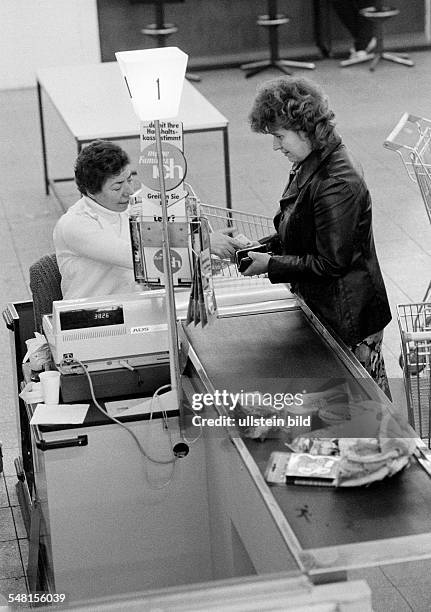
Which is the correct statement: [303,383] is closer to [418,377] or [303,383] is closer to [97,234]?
[418,377]

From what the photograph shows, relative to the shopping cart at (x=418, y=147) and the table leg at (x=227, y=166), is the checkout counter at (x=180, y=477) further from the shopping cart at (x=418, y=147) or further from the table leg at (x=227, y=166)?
the table leg at (x=227, y=166)

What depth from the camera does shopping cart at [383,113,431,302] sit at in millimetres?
4906

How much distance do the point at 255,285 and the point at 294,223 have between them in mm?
363

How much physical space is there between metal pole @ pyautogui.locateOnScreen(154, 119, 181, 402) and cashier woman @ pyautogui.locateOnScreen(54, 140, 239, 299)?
89cm

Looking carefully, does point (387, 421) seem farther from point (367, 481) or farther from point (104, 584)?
point (104, 584)

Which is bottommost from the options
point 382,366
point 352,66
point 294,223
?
point 352,66

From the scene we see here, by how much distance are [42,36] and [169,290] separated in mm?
8352

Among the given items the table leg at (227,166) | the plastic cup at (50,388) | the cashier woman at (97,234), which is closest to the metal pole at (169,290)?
the plastic cup at (50,388)

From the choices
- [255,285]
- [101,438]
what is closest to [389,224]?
[255,285]

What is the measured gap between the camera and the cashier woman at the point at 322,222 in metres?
3.62

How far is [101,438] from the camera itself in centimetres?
340

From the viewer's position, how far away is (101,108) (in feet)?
23.3

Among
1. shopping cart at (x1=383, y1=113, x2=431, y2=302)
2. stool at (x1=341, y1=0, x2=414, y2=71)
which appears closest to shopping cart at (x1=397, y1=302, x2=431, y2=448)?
shopping cart at (x1=383, y1=113, x2=431, y2=302)

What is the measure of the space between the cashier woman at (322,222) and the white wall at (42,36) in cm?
775
